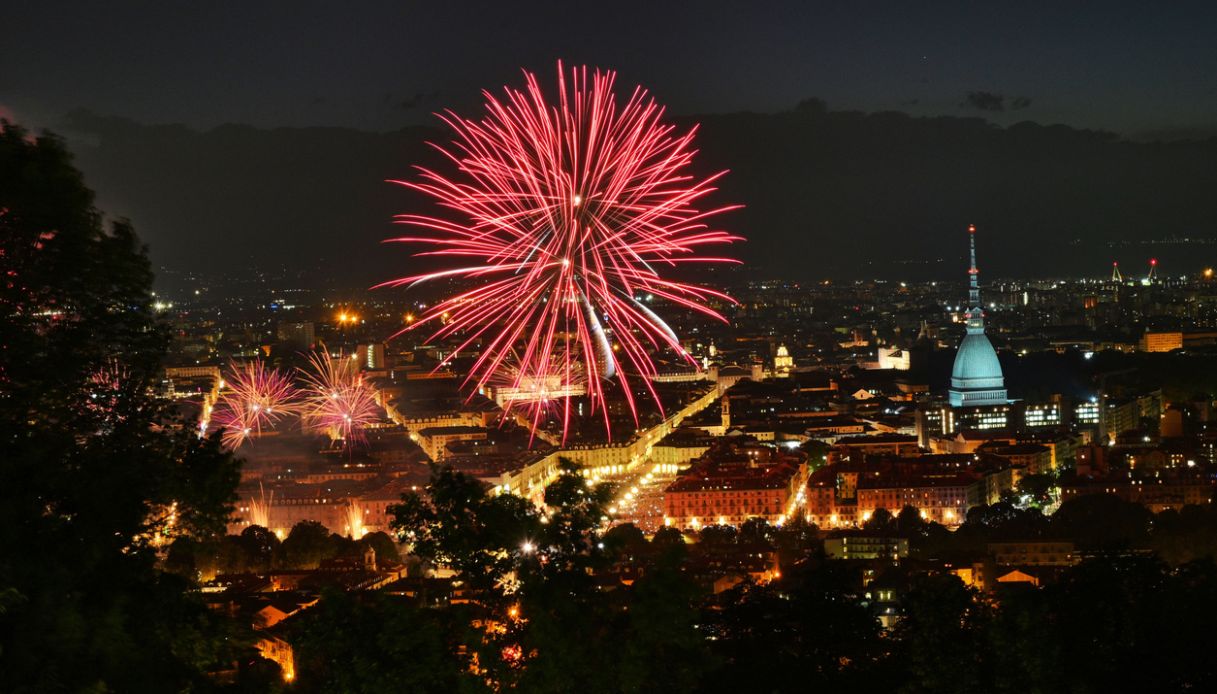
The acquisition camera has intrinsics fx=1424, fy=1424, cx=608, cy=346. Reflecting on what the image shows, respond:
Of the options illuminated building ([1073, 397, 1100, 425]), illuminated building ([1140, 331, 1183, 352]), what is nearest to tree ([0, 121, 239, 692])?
illuminated building ([1073, 397, 1100, 425])

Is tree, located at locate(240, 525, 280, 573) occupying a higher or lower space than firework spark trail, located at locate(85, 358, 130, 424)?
lower

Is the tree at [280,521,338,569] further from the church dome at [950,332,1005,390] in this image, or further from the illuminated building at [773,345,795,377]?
the illuminated building at [773,345,795,377]

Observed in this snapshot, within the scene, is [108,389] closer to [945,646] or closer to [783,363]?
[945,646]

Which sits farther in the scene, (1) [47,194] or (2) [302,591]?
(2) [302,591]

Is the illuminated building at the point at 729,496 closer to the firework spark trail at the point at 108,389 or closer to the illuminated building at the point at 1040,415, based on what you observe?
the illuminated building at the point at 1040,415

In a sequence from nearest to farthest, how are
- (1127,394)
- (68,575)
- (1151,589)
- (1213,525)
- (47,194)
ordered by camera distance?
(68,575), (47,194), (1151,589), (1213,525), (1127,394)

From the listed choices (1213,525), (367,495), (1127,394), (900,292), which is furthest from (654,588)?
(900,292)

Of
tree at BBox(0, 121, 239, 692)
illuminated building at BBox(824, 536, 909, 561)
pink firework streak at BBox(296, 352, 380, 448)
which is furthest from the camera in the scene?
pink firework streak at BBox(296, 352, 380, 448)

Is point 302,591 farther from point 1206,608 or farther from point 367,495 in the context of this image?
point 1206,608

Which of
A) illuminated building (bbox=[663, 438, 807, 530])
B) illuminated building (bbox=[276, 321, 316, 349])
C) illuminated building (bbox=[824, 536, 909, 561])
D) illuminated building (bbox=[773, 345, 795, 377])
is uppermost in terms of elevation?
illuminated building (bbox=[276, 321, 316, 349])
